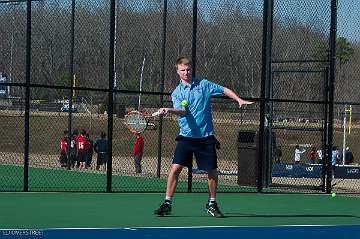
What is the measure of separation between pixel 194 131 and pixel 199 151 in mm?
254

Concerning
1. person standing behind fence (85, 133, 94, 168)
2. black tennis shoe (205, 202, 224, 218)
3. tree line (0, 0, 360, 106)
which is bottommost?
person standing behind fence (85, 133, 94, 168)

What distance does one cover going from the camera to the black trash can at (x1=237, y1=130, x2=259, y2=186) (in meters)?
19.0

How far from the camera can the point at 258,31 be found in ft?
70.7

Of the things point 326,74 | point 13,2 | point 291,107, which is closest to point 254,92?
point 291,107

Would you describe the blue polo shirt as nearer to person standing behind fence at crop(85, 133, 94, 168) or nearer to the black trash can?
the black trash can

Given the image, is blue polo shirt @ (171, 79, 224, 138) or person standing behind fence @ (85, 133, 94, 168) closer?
blue polo shirt @ (171, 79, 224, 138)

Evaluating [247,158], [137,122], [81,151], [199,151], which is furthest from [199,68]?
[199,151]

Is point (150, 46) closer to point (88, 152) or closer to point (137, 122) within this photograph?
point (88, 152)

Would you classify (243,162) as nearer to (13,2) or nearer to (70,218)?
(13,2)

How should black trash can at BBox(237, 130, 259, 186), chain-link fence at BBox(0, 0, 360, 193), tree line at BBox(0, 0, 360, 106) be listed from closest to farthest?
chain-link fence at BBox(0, 0, 360, 193)
black trash can at BBox(237, 130, 259, 186)
tree line at BBox(0, 0, 360, 106)

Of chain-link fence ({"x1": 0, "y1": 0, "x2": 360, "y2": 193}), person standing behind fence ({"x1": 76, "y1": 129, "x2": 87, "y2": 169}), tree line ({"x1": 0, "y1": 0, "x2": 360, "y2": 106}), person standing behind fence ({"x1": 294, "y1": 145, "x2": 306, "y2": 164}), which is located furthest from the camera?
person standing behind fence ({"x1": 294, "y1": 145, "x2": 306, "y2": 164})

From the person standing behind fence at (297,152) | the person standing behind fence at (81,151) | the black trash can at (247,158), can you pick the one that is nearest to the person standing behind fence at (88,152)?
the person standing behind fence at (81,151)

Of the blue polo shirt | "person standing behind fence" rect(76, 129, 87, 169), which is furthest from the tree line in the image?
the blue polo shirt

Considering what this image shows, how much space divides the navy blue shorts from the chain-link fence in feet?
13.9
